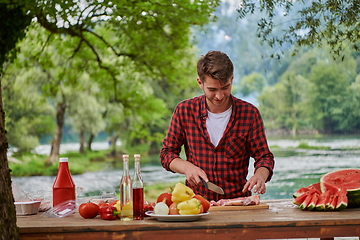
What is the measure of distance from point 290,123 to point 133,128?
21.5 ft

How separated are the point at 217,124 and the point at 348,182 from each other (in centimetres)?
88

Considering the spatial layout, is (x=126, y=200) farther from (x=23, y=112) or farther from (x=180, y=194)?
(x=23, y=112)

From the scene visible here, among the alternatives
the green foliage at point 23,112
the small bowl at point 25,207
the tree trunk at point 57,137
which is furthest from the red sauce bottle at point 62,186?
the tree trunk at point 57,137

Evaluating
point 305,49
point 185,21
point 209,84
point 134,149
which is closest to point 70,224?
point 209,84

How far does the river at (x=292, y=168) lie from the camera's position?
13.4 m

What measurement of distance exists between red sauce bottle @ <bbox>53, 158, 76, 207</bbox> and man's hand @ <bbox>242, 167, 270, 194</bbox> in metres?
0.97

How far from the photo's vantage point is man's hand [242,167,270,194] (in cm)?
249

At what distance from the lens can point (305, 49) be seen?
15.2m

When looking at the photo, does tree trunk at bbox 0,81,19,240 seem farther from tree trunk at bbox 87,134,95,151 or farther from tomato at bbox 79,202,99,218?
tree trunk at bbox 87,134,95,151

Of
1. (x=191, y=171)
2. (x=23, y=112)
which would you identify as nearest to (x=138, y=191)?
(x=191, y=171)

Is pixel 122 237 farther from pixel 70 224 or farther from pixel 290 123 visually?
pixel 290 123

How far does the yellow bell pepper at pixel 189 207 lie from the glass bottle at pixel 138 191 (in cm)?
20

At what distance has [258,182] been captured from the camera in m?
2.52

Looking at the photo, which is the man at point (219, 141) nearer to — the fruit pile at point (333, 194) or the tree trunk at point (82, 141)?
the fruit pile at point (333, 194)
